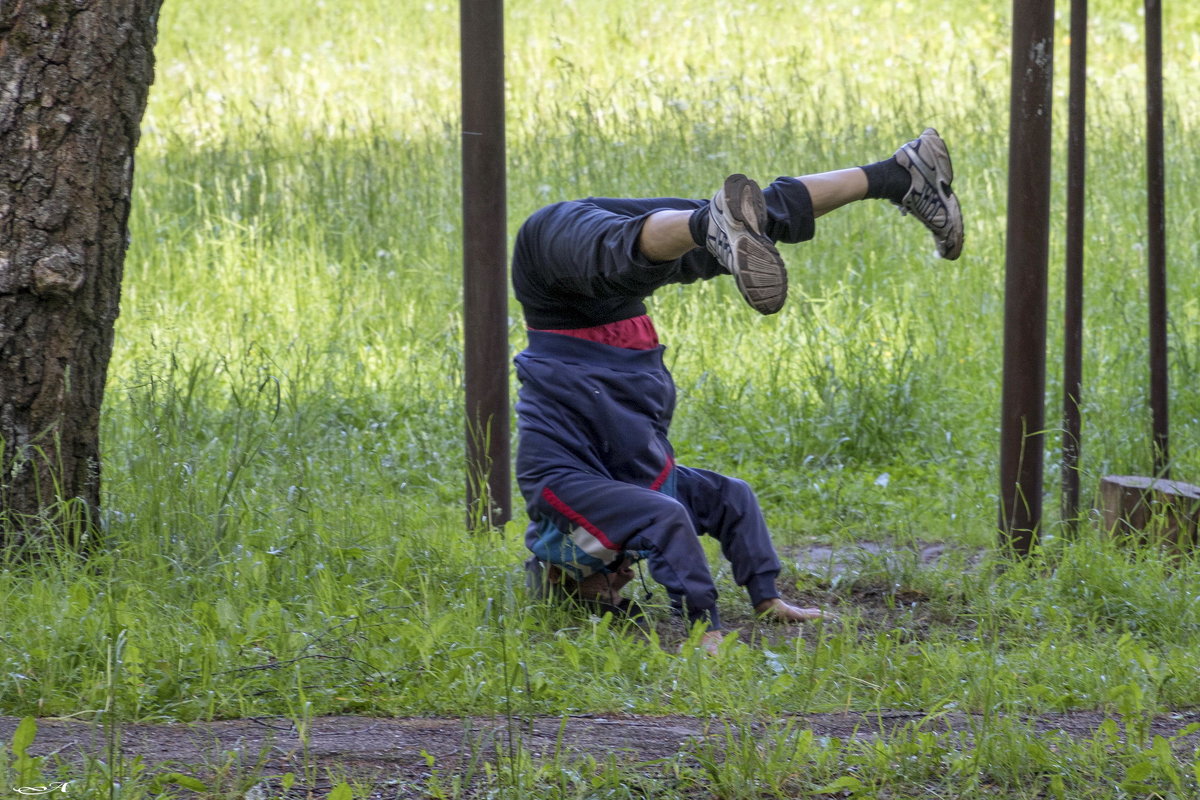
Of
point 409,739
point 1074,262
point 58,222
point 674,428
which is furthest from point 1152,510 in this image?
point 58,222

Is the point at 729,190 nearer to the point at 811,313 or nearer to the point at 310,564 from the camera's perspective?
the point at 310,564

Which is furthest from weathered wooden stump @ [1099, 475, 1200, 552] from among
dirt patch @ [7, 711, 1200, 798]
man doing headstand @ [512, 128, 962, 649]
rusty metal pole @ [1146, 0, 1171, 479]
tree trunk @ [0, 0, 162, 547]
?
tree trunk @ [0, 0, 162, 547]

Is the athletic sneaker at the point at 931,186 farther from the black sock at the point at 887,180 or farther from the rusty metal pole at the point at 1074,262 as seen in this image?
the rusty metal pole at the point at 1074,262

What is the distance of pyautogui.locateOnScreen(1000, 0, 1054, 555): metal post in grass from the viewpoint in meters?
4.05

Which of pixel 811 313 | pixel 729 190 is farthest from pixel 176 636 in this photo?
pixel 811 313

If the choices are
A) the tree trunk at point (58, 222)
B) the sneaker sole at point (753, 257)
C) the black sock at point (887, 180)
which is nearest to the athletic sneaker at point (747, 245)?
the sneaker sole at point (753, 257)

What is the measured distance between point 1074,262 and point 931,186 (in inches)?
35.6

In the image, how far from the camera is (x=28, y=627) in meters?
3.12

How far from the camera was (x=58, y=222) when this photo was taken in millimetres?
3611

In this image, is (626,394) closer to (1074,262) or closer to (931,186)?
(931,186)

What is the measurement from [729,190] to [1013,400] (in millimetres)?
1550

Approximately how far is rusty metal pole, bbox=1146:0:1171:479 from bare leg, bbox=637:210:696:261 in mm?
2234

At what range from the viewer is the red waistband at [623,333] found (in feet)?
12.6

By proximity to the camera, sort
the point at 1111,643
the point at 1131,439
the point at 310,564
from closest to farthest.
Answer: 1. the point at 1111,643
2. the point at 310,564
3. the point at 1131,439
